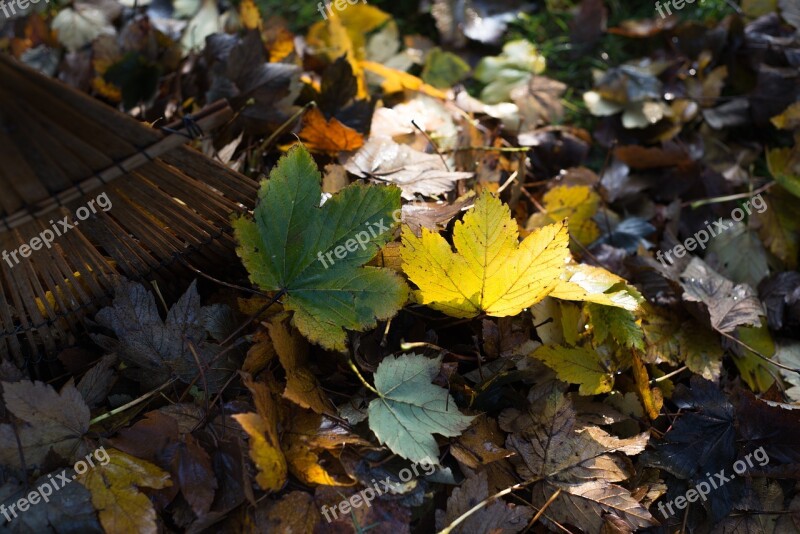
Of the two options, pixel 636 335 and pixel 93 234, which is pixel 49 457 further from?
pixel 636 335

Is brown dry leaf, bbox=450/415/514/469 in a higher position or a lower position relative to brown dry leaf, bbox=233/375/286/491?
lower

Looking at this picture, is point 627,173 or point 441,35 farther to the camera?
point 441,35

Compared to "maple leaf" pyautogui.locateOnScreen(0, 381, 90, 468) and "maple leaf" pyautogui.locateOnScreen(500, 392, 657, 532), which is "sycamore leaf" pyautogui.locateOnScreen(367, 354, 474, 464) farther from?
Answer: "maple leaf" pyautogui.locateOnScreen(0, 381, 90, 468)

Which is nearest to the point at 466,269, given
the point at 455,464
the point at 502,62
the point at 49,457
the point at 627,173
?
the point at 455,464

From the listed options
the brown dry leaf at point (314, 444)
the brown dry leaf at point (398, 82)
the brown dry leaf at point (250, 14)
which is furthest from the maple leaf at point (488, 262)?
the brown dry leaf at point (250, 14)

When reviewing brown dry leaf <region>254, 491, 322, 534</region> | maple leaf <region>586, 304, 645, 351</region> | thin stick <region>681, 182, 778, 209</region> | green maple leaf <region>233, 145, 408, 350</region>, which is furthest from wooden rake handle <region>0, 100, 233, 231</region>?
thin stick <region>681, 182, 778, 209</region>

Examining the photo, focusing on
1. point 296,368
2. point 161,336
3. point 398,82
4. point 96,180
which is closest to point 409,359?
point 296,368
